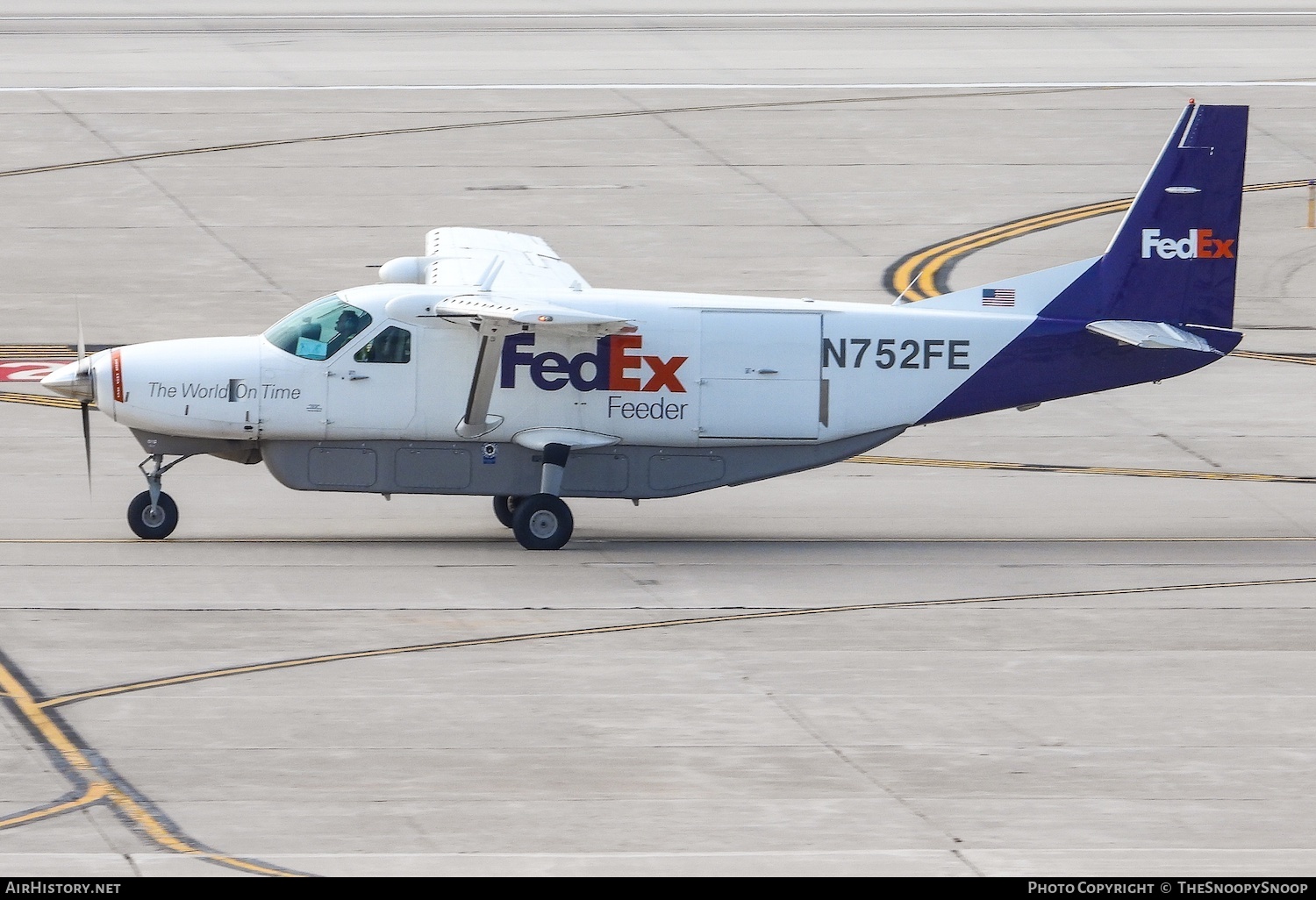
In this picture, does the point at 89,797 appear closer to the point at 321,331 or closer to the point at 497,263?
the point at 321,331

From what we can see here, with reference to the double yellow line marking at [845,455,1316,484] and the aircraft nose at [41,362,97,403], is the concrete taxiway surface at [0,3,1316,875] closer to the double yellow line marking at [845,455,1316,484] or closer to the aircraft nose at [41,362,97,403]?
the double yellow line marking at [845,455,1316,484]

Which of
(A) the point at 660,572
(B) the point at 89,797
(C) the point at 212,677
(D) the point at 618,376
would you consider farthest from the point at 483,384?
(B) the point at 89,797

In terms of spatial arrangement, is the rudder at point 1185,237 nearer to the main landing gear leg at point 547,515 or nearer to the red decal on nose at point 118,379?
the main landing gear leg at point 547,515

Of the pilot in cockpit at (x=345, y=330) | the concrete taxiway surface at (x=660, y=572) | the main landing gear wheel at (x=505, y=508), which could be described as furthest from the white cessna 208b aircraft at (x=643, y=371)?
the concrete taxiway surface at (x=660, y=572)

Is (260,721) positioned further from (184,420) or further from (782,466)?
(782,466)

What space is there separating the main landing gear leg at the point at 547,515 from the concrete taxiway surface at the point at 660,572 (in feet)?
0.87

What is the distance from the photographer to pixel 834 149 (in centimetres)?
3859

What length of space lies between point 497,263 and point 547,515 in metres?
2.88

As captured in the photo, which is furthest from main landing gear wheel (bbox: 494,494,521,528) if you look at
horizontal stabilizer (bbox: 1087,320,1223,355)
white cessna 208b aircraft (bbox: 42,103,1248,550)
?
horizontal stabilizer (bbox: 1087,320,1223,355)

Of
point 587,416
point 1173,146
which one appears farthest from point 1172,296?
point 587,416

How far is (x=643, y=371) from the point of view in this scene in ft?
66.7

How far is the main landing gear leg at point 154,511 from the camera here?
20281mm

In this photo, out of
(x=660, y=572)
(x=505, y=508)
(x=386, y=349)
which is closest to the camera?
(x=660, y=572)

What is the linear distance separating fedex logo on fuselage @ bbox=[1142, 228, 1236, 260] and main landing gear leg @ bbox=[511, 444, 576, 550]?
620 cm
